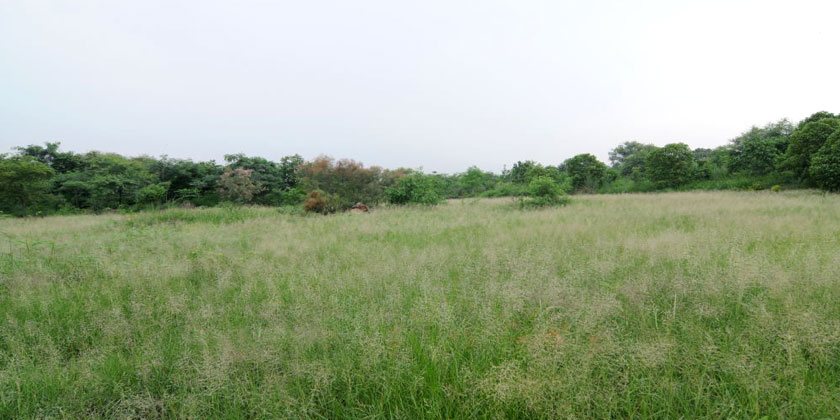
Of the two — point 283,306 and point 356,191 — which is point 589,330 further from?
point 356,191

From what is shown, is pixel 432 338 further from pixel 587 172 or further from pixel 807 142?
pixel 587 172

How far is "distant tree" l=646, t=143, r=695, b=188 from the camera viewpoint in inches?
984

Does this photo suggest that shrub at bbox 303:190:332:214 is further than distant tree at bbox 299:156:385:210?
No

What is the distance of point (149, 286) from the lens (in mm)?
3475

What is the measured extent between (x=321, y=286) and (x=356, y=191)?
11804 mm

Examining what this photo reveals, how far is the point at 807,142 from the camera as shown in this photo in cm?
1691

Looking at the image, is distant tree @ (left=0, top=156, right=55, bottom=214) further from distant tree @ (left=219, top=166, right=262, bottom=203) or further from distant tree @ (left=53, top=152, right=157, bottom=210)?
distant tree @ (left=219, top=166, right=262, bottom=203)

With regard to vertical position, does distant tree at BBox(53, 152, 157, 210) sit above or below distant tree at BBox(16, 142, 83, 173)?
below

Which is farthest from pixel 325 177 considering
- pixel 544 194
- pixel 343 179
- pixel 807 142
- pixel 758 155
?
pixel 758 155

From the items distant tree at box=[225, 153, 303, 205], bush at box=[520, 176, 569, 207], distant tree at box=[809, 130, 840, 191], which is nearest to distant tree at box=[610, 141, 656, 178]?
distant tree at box=[809, 130, 840, 191]

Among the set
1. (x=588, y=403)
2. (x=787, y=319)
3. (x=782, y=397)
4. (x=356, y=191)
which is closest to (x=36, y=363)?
(x=588, y=403)

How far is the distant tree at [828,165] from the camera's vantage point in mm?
14078

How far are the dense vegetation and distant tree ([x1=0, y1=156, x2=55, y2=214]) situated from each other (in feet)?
0.12

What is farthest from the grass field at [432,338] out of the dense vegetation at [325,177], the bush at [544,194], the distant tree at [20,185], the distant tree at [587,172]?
the distant tree at [587,172]
